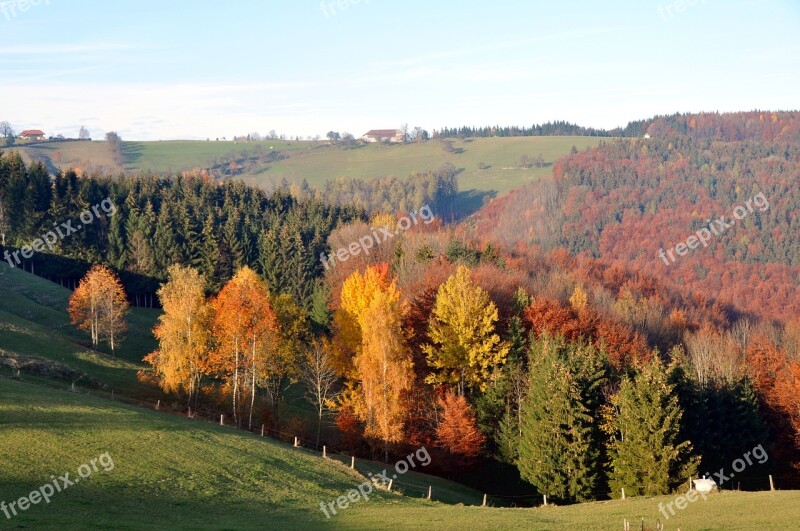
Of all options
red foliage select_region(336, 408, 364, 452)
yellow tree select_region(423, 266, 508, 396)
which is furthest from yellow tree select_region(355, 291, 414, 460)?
yellow tree select_region(423, 266, 508, 396)

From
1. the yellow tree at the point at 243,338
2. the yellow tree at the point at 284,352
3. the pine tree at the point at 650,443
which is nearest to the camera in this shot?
the pine tree at the point at 650,443

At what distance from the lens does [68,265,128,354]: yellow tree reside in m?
85.8

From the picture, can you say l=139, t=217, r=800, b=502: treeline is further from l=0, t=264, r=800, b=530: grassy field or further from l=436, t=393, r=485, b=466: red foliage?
l=0, t=264, r=800, b=530: grassy field

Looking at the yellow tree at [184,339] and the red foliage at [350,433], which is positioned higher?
the yellow tree at [184,339]

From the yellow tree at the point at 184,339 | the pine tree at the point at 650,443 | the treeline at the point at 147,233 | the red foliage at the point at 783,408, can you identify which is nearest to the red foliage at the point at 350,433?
the yellow tree at the point at 184,339

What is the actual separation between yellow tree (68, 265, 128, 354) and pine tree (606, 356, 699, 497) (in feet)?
183

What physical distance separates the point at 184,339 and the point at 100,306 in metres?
21.8

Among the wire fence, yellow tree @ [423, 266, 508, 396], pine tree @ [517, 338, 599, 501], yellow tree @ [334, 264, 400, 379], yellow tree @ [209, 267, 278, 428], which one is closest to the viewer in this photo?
the wire fence

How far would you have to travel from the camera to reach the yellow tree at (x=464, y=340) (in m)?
73.2

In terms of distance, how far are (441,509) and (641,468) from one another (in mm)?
17185

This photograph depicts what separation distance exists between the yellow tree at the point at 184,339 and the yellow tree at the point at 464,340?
805 inches

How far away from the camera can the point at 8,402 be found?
4869 cm

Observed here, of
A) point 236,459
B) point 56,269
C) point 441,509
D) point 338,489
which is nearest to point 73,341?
point 56,269

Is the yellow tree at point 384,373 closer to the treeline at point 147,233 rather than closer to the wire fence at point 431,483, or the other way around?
the wire fence at point 431,483
